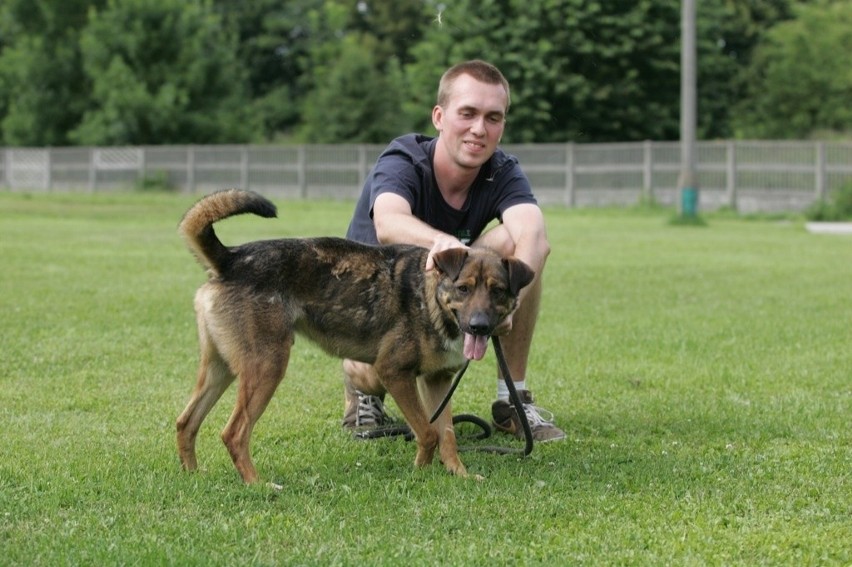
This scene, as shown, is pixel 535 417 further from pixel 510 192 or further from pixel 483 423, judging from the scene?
pixel 510 192

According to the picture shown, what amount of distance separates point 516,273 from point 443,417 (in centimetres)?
82

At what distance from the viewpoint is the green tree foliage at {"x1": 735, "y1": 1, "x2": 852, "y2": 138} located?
4748cm

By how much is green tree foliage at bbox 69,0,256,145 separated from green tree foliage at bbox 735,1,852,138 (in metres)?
21.4

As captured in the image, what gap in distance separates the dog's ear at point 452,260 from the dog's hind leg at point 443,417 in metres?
0.65

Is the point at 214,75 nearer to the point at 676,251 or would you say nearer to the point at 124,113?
the point at 124,113

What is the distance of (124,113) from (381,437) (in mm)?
44551

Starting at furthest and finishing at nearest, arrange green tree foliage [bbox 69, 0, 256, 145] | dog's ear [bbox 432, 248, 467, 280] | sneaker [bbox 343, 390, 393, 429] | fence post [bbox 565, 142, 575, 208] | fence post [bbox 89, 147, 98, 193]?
green tree foliage [bbox 69, 0, 256, 145] < fence post [bbox 89, 147, 98, 193] < fence post [bbox 565, 142, 575, 208] < sneaker [bbox 343, 390, 393, 429] < dog's ear [bbox 432, 248, 467, 280]

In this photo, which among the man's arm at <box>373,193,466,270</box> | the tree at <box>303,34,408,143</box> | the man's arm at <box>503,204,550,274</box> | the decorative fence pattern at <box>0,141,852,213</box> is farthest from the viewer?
the tree at <box>303,34,408,143</box>

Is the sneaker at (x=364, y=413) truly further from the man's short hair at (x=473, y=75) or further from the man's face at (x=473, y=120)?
the man's short hair at (x=473, y=75)

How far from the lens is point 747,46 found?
52.5 m

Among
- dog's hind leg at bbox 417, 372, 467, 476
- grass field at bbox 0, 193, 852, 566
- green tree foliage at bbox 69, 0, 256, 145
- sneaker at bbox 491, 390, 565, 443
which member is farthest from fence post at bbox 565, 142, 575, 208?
dog's hind leg at bbox 417, 372, 467, 476

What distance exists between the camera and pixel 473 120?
6230 mm

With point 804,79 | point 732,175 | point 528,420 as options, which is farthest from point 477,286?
point 804,79

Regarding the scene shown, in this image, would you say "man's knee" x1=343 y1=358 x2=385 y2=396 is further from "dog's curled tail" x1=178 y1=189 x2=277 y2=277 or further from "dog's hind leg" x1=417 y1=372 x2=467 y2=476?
"dog's curled tail" x1=178 y1=189 x2=277 y2=277
